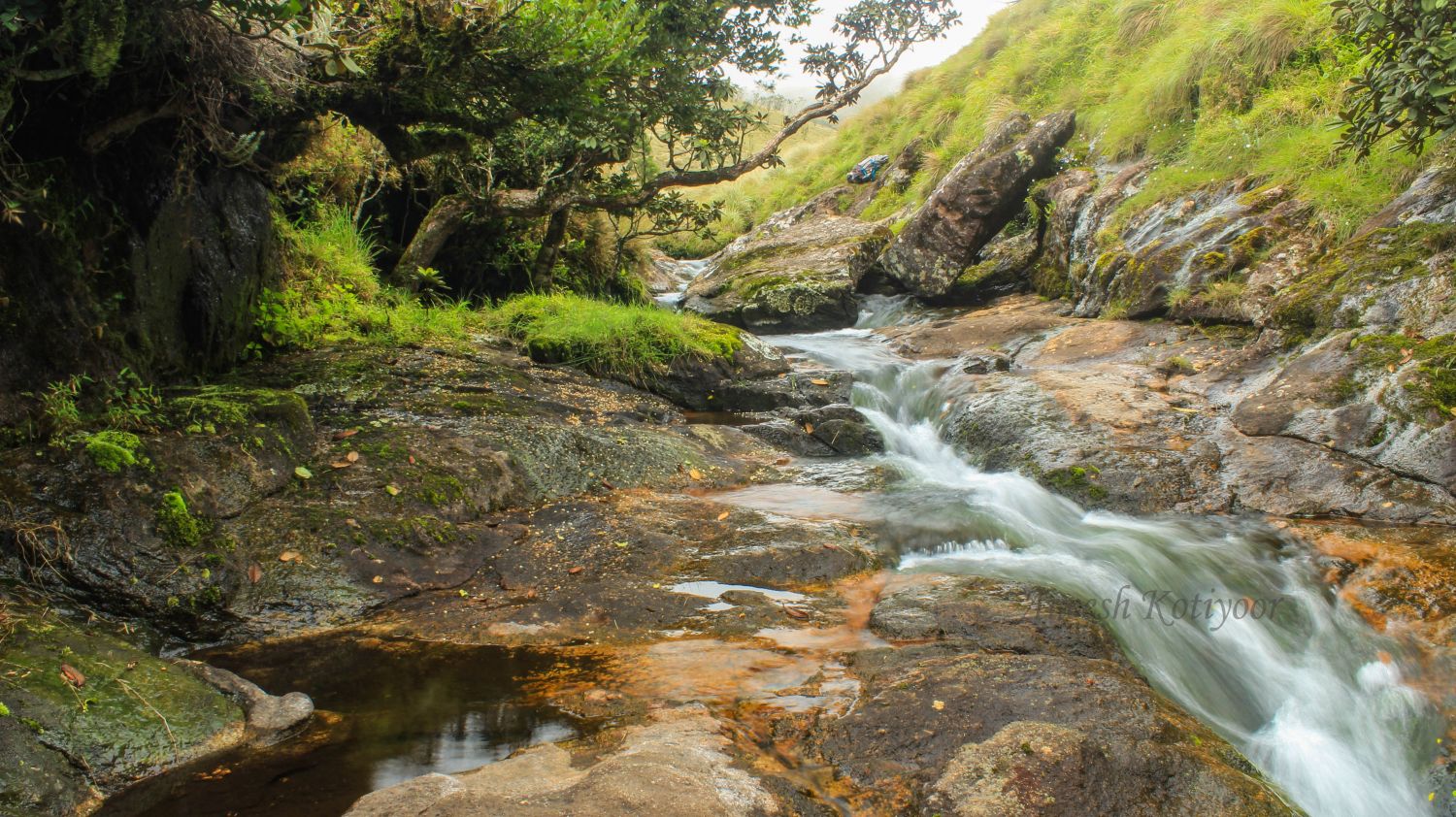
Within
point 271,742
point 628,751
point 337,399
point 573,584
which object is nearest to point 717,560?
point 573,584

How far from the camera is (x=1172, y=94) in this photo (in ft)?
37.0

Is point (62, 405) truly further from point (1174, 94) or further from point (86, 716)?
point (1174, 94)

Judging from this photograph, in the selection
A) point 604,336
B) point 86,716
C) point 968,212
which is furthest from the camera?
point 968,212

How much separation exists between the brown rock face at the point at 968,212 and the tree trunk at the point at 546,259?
5460mm

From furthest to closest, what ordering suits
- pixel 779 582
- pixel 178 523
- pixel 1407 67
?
pixel 1407 67 → pixel 779 582 → pixel 178 523

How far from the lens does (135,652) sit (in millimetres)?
2988

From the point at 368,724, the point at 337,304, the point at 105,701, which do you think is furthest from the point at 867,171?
the point at 105,701

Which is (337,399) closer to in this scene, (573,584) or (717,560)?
(573,584)

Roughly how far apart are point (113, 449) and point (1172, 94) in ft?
41.3

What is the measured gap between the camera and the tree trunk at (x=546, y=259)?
373 inches

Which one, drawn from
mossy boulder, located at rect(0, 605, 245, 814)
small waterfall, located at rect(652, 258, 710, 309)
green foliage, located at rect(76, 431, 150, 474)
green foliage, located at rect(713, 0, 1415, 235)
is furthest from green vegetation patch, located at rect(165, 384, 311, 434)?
green foliage, located at rect(713, 0, 1415, 235)

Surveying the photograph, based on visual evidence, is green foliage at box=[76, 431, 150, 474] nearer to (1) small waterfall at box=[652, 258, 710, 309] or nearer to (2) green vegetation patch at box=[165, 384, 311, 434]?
(2) green vegetation patch at box=[165, 384, 311, 434]

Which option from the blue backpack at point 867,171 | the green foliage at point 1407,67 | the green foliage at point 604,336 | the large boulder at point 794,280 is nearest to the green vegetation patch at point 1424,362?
the green foliage at point 1407,67

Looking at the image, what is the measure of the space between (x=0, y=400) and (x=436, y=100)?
260cm
